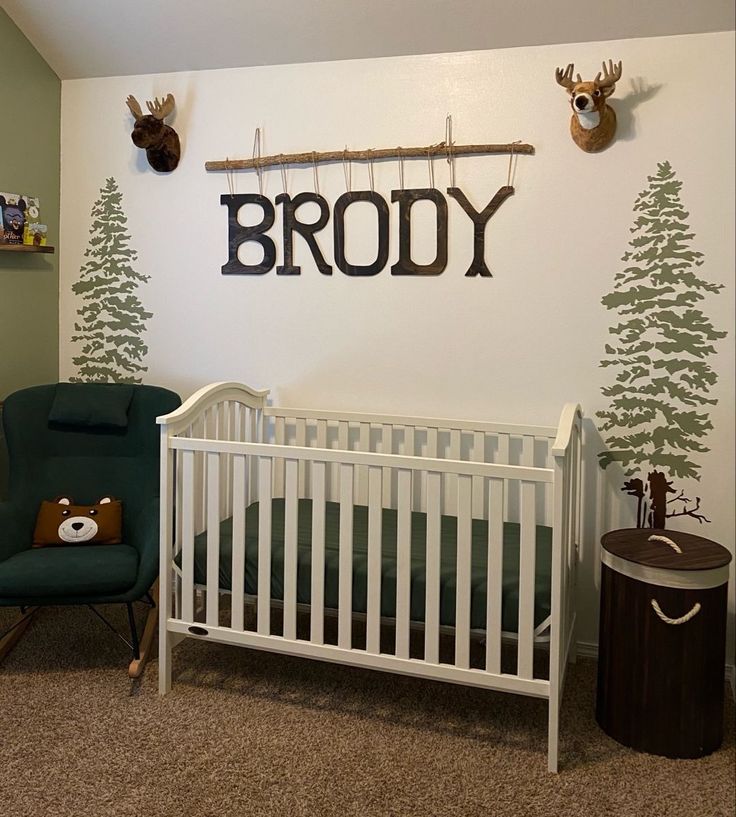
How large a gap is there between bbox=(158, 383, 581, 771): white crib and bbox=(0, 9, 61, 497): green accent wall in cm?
97

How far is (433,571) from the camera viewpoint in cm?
220

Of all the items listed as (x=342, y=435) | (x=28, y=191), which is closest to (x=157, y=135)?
(x=28, y=191)

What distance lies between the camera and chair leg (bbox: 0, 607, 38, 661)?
263 centimetres

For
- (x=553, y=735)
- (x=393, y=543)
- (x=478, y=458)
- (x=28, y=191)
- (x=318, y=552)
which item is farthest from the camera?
(x=28, y=191)

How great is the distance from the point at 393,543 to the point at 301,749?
0.69 meters

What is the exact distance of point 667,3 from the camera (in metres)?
2.42

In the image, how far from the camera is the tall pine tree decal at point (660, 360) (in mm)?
2568

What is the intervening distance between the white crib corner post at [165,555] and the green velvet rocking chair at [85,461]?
18 centimetres

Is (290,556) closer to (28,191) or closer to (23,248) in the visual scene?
(23,248)

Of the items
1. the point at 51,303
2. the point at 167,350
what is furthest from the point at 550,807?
the point at 51,303

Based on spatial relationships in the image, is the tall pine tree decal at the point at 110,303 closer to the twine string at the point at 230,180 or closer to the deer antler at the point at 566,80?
the twine string at the point at 230,180

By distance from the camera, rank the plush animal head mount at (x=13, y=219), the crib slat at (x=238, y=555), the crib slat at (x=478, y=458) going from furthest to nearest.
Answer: the plush animal head mount at (x=13, y=219) → the crib slat at (x=478, y=458) → the crib slat at (x=238, y=555)

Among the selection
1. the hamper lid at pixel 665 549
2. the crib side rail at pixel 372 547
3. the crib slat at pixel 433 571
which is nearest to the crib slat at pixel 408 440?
the crib side rail at pixel 372 547

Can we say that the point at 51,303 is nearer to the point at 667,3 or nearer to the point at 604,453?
the point at 604,453
